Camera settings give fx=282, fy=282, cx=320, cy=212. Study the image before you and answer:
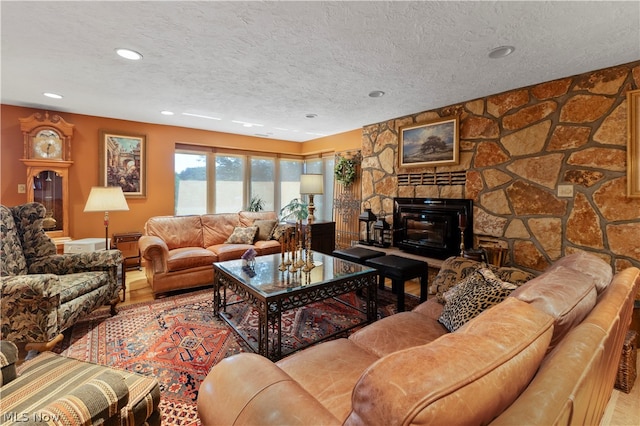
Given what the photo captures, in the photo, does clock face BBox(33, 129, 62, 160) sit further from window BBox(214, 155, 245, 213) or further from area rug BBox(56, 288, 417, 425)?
area rug BBox(56, 288, 417, 425)

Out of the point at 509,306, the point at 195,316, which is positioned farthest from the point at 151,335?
the point at 509,306

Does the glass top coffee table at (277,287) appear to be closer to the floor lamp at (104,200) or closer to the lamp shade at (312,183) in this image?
the lamp shade at (312,183)

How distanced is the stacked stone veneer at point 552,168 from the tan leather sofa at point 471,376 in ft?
5.71

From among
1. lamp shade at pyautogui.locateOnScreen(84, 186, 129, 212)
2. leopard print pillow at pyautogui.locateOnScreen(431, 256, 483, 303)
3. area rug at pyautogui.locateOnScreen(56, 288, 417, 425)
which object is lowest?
A: area rug at pyautogui.locateOnScreen(56, 288, 417, 425)

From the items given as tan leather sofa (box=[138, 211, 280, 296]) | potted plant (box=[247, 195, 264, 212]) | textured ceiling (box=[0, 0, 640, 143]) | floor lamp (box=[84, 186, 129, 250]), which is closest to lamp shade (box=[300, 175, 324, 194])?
textured ceiling (box=[0, 0, 640, 143])

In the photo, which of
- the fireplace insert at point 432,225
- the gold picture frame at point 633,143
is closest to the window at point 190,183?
the fireplace insert at point 432,225

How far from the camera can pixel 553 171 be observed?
2904mm

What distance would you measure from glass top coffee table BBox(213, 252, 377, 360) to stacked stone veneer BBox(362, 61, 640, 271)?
1.86m

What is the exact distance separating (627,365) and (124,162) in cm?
600

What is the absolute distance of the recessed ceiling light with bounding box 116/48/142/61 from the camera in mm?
2268

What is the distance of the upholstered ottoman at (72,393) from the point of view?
96 cm

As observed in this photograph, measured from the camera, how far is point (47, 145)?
386 centimetres

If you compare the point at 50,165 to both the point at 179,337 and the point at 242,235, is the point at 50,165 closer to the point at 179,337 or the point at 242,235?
the point at 242,235

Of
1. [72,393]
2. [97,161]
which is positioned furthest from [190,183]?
[72,393]
